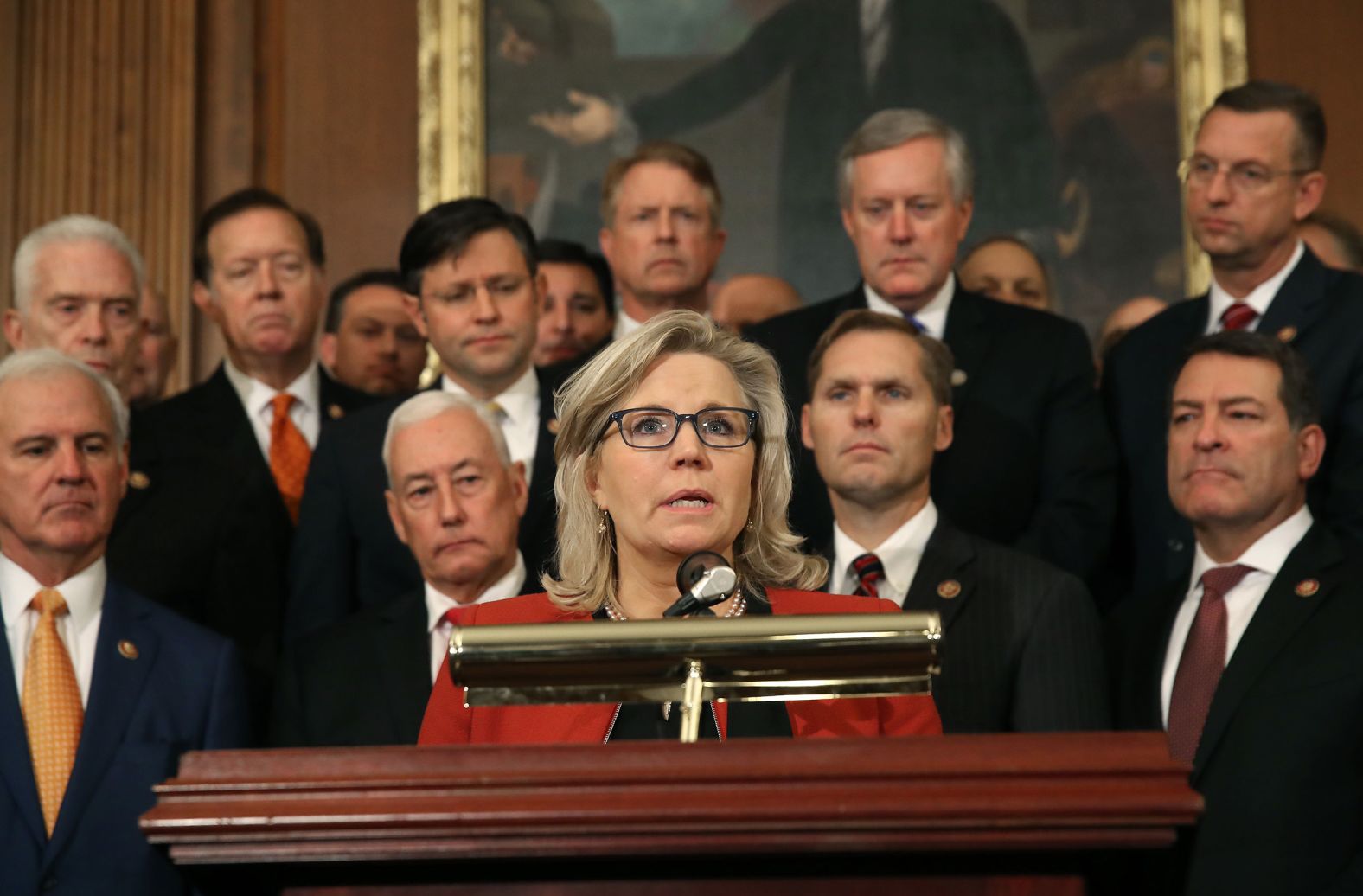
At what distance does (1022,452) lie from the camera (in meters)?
4.31

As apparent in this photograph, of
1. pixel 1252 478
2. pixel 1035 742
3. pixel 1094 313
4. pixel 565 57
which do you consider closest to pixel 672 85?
pixel 565 57

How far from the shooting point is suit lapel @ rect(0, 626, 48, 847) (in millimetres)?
3592

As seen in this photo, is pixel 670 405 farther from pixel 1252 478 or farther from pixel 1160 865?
pixel 1252 478

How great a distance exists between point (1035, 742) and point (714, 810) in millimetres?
303

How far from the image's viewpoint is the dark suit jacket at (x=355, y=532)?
4.36m

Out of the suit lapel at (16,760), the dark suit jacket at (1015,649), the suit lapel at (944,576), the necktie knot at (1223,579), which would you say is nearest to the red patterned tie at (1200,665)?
the necktie knot at (1223,579)

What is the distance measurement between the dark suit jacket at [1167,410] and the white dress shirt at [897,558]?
24.8 inches

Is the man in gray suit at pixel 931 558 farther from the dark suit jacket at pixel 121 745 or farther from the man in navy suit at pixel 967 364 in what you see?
the dark suit jacket at pixel 121 745

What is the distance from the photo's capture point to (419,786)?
164 centimetres

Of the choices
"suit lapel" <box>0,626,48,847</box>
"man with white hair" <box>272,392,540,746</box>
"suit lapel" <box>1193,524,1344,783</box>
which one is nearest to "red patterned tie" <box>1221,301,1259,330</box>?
"suit lapel" <box>1193,524,1344,783</box>

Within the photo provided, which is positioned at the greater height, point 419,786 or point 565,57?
point 565,57

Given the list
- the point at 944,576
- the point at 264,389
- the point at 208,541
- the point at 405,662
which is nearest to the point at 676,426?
the point at 944,576

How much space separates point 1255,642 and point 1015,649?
51 centimetres

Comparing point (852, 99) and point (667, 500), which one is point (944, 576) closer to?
point (667, 500)
